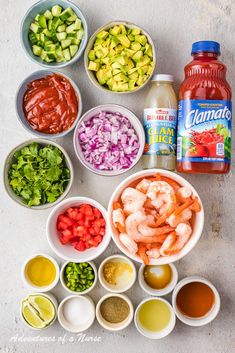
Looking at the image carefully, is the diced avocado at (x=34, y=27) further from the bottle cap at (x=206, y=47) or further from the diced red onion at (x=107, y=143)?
the bottle cap at (x=206, y=47)

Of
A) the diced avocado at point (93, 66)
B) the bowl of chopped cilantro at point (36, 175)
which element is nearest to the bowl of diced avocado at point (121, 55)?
the diced avocado at point (93, 66)

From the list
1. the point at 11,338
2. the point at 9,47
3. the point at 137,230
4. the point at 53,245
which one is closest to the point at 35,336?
the point at 11,338

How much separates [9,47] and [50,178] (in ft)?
2.03

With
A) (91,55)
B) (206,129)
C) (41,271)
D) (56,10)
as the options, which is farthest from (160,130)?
(41,271)

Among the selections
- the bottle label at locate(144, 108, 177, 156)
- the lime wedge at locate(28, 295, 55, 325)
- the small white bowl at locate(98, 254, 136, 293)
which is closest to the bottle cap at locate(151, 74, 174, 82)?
the bottle label at locate(144, 108, 177, 156)

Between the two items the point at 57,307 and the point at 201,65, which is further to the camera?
the point at 57,307

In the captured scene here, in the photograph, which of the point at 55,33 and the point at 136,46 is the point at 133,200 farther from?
the point at 55,33

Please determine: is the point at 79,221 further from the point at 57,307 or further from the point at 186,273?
the point at 186,273

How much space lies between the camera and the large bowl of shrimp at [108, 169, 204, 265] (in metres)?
1.84

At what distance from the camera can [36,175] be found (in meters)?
1.93

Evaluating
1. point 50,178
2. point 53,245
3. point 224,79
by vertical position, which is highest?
point 224,79

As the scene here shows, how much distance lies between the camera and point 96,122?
6.36ft

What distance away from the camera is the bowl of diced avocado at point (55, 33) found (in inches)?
75.8

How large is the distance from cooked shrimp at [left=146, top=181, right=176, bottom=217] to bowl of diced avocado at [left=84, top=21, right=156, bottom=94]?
39 centimetres
